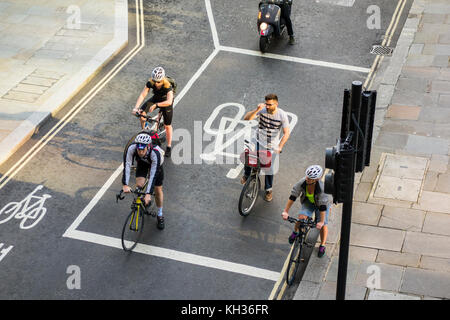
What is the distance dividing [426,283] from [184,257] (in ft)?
12.9

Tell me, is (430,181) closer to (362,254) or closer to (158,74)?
(362,254)

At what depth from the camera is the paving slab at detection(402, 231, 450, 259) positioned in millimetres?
10717

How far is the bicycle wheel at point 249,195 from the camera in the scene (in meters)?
11.8

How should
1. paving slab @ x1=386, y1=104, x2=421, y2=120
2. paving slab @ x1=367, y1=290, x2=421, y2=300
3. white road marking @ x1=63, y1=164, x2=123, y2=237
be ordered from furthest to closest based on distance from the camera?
paving slab @ x1=386, y1=104, x2=421, y2=120 < white road marking @ x1=63, y1=164, x2=123, y2=237 < paving slab @ x1=367, y1=290, x2=421, y2=300

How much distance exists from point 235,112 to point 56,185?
4.33m

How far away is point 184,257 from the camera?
11227mm

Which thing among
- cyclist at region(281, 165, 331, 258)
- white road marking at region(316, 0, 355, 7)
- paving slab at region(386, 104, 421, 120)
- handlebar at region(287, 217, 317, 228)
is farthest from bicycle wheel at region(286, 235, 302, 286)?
white road marking at region(316, 0, 355, 7)

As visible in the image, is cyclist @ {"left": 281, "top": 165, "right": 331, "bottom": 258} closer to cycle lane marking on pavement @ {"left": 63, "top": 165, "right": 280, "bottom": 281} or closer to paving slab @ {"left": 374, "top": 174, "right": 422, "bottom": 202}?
cycle lane marking on pavement @ {"left": 63, "top": 165, "right": 280, "bottom": 281}

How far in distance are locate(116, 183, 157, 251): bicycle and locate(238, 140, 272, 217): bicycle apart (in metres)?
1.68

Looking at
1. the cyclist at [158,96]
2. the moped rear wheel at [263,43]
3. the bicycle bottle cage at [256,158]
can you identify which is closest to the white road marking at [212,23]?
the moped rear wheel at [263,43]

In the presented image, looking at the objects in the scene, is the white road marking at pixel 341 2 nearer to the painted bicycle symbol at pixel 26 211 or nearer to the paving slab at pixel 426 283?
the painted bicycle symbol at pixel 26 211

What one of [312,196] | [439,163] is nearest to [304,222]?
[312,196]
